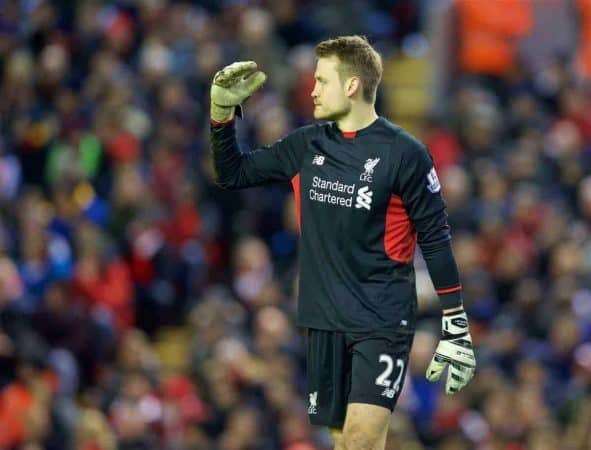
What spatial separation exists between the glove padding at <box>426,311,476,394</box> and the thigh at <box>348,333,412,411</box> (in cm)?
18

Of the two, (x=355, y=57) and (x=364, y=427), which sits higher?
(x=355, y=57)

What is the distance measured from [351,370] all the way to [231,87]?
1.47 m

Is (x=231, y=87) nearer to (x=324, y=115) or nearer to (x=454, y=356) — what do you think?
(x=324, y=115)

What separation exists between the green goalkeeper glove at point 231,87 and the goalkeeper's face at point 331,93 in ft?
1.02

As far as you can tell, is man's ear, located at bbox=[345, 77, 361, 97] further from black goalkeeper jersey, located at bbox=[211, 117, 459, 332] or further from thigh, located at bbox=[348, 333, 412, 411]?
thigh, located at bbox=[348, 333, 412, 411]

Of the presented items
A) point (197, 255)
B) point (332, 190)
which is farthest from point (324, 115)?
point (197, 255)

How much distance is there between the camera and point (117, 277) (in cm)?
1308

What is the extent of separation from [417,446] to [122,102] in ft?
Answer: 12.9

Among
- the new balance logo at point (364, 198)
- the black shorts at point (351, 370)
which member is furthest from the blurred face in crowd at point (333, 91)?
the black shorts at point (351, 370)

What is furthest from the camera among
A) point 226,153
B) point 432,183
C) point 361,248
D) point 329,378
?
point 226,153

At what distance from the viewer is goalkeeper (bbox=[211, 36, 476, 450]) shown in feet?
24.8

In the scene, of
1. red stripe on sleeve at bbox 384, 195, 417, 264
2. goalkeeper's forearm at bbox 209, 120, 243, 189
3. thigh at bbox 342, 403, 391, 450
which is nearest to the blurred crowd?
goalkeeper's forearm at bbox 209, 120, 243, 189

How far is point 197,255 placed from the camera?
1385 centimetres

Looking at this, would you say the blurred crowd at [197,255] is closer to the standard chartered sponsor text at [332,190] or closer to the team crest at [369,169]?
the standard chartered sponsor text at [332,190]
